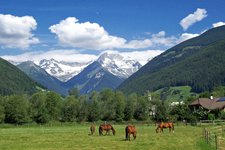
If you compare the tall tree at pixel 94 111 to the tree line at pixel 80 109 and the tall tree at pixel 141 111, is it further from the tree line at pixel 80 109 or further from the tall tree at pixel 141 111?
the tall tree at pixel 141 111

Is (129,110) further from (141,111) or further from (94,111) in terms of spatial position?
(94,111)

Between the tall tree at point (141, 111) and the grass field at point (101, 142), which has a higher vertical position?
the tall tree at point (141, 111)

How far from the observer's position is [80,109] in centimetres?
15538

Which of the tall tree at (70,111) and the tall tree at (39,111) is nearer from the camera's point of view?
the tall tree at (39,111)

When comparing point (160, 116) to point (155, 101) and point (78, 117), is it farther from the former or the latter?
point (78, 117)

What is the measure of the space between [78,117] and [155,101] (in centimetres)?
3192

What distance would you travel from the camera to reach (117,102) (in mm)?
159875

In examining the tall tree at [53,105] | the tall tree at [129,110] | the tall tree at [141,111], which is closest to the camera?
the tall tree at [53,105]

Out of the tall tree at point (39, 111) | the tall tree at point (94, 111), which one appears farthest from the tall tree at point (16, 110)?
the tall tree at point (94, 111)

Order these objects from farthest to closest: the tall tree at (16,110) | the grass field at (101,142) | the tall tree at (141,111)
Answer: the tall tree at (141,111) < the tall tree at (16,110) < the grass field at (101,142)

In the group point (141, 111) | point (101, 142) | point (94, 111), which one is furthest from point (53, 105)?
point (101, 142)

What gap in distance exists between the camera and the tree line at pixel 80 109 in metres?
136

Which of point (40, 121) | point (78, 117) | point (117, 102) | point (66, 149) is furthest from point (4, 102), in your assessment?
point (66, 149)

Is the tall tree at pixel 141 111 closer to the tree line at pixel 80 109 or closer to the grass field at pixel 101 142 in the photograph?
the tree line at pixel 80 109
